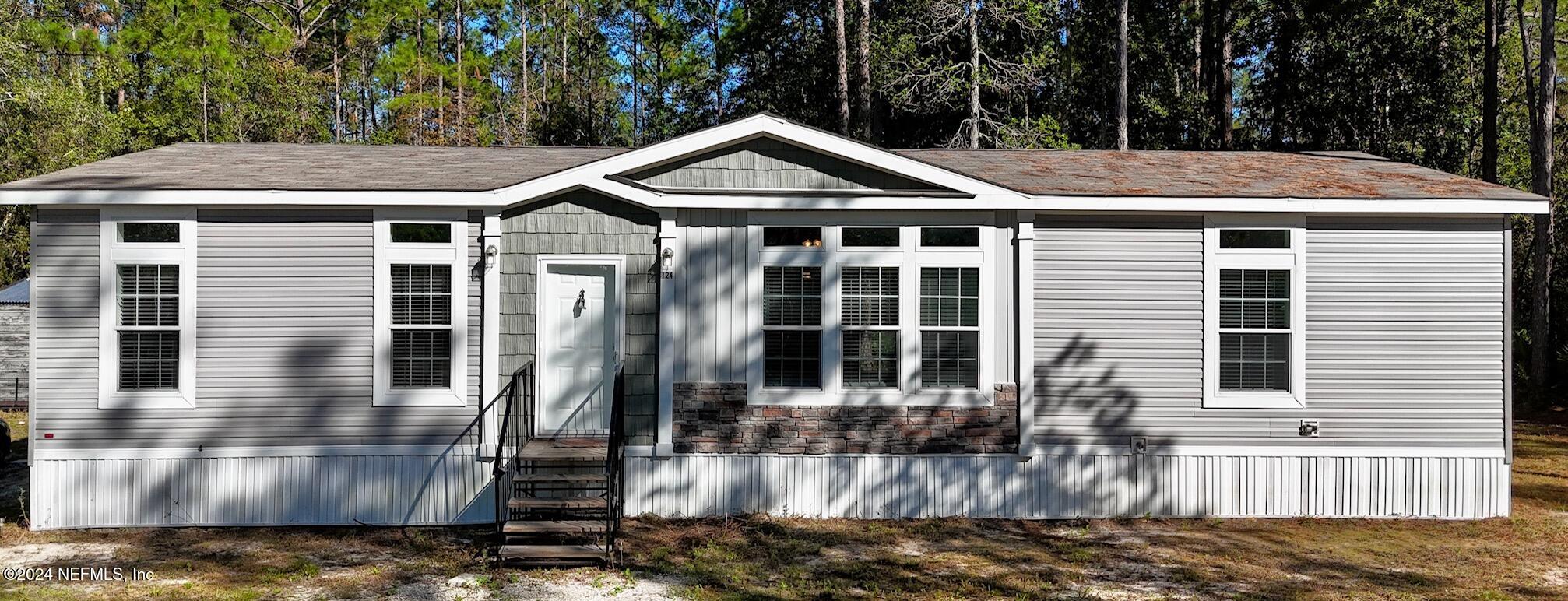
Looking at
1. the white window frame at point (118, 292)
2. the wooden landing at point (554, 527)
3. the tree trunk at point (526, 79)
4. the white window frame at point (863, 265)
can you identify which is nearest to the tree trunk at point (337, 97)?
the tree trunk at point (526, 79)

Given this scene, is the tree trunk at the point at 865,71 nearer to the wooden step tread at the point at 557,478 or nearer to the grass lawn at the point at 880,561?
the grass lawn at the point at 880,561

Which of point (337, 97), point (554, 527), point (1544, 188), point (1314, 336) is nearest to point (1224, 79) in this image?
point (1544, 188)

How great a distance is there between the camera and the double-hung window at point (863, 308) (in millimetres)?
8945

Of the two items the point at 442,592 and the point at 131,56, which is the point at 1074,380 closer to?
the point at 442,592

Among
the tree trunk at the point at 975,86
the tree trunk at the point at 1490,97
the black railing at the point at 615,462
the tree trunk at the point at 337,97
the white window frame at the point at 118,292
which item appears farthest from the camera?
the tree trunk at the point at 337,97

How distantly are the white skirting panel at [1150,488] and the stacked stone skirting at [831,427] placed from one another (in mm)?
177

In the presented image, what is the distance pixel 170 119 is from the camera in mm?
25266

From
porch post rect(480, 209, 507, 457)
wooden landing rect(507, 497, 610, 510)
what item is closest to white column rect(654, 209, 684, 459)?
wooden landing rect(507, 497, 610, 510)

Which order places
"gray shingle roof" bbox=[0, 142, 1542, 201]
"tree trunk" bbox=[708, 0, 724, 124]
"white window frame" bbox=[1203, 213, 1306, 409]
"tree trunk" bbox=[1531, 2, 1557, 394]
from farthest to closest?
"tree trunk" bbox=[708, 0, 724, 124] → "tree trunk" bbox=[1531, 2, 1557, 394] → "white window frame" bbox=[1203, 213, 1306, 409] → "gray shingle roof" bbox=[0, 142, 1542, 201]

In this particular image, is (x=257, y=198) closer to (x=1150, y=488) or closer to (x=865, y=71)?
(x=1150, y=488)

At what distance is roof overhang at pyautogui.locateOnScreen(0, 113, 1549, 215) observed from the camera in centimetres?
862

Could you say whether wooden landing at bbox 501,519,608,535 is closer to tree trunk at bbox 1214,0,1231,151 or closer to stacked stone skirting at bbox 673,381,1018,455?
stacked stone skirting at bbox 673,381,1018,455

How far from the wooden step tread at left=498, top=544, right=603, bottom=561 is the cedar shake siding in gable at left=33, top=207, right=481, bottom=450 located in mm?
1777

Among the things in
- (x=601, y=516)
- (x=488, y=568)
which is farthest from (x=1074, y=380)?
(x=488, y=568)
